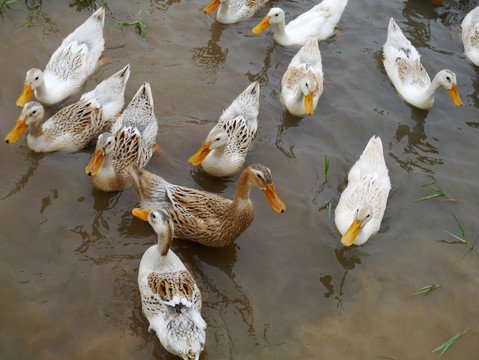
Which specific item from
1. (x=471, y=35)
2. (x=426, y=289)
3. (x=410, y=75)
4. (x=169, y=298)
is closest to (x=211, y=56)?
(x=410, y=75)

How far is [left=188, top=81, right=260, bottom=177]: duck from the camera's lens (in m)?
5.14

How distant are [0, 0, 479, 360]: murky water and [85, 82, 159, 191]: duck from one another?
0.19 m

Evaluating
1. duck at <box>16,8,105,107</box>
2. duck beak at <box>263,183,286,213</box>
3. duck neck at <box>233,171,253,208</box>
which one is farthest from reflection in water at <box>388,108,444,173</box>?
duck at <box>16,8,105,107</box>

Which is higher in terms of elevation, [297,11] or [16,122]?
[16,122]

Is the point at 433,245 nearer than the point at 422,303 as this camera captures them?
No

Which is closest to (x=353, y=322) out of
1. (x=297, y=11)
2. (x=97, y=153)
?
(x=97, y=153)

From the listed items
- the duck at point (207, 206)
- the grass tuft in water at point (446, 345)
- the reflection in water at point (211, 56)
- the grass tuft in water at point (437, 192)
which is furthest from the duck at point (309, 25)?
the grass tuft in water at point (446, 345)

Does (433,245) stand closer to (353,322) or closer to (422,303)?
(422,303)

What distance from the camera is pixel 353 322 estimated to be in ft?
14.8

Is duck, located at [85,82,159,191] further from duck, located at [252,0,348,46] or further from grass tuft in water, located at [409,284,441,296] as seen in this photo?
grass tuft in water, located at [409,284,441,296]

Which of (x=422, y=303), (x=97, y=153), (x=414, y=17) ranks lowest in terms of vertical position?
(x=422, y=303)

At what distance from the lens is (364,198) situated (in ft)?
17.2

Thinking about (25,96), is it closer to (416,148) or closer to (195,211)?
(195,211)

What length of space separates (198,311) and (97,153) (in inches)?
73.6
